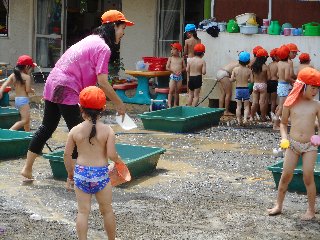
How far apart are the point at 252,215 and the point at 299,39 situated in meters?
7.95

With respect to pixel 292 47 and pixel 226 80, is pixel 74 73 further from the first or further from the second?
pixel 226 80

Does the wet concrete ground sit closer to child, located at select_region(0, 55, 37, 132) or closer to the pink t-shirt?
child, located at select_region(0, 55, 37, 132)

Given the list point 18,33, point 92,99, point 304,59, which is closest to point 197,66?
point 304,59

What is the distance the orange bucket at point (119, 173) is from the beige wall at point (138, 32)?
13735mm

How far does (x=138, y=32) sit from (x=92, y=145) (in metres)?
14.1

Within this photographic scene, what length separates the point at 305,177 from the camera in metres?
8.20

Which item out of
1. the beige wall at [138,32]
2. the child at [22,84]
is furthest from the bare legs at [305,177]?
the beige wall at [138,32]

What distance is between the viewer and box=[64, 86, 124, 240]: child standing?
6.68 m

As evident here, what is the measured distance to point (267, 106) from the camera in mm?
15758

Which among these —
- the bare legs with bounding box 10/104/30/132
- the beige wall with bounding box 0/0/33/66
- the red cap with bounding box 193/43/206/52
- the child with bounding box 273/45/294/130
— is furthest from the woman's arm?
the beige wall with bounding box 0/0/33/66

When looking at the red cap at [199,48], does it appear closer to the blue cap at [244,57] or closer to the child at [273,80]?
the blue cap at [244,57]

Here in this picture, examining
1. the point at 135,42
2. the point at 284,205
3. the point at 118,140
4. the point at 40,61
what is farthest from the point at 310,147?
the point at 40,61

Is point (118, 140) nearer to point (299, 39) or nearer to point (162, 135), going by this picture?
point (162, 135)

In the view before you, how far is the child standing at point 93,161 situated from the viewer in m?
6.68
